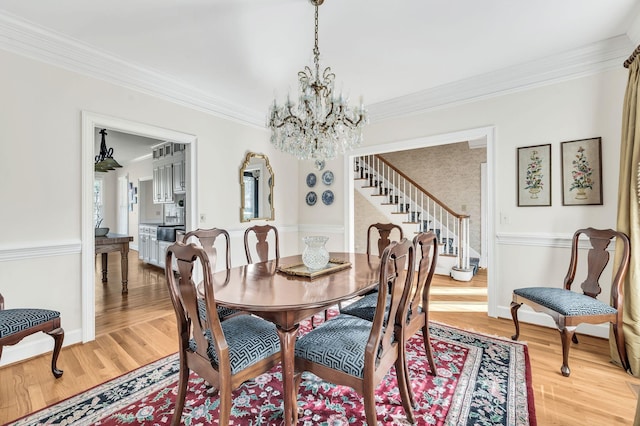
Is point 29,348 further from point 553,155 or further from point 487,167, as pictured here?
point 553,155

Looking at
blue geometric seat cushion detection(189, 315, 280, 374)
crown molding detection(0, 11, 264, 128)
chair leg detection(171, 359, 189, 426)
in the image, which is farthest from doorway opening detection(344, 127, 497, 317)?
chair leg detection(171, 359, 189, 426)

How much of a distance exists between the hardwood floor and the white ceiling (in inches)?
97.1

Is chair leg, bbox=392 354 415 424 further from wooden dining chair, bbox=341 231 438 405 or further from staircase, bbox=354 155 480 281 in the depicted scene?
staircase, bbox=354 155 480 281

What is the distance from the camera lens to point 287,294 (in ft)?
5.11

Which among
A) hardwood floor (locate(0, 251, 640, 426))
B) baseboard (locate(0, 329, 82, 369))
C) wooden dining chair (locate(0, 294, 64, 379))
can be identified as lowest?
hardwood floor (locate(0, 251, 640, 426))

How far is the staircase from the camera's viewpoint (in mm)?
4976

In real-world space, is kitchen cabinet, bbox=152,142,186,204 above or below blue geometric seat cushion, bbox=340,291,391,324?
above

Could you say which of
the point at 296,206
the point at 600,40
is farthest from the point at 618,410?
the point at 296,206

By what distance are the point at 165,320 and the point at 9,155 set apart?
6.50ft

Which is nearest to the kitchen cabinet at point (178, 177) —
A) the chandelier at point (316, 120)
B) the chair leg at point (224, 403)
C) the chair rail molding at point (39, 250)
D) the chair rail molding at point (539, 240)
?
the chair rail molding at point (39, 250)

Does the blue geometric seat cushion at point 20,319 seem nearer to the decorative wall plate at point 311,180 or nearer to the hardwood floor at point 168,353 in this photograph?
the hardwood floor at point 168,353

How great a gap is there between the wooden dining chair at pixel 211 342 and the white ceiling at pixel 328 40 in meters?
1.88

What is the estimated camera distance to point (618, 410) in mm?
1666

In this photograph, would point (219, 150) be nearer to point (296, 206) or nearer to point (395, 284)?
point (296, 206)
